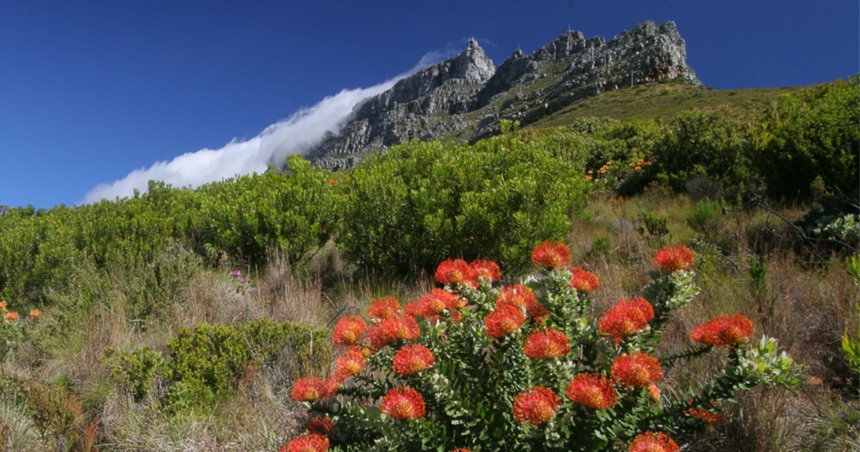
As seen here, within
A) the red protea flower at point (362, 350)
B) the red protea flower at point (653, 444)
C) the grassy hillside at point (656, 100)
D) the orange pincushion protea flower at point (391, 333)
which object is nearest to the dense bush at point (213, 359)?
the red protea flower at point (362, 350)

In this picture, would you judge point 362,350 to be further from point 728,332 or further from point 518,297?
point 728,332

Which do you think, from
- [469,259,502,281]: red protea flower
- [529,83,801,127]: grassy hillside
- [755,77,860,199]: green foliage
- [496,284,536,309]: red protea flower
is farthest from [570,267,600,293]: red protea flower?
[529,83,801,127]: grassy hillside

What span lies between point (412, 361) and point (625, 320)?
2.16 feet

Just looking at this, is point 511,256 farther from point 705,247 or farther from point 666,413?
point 666,413

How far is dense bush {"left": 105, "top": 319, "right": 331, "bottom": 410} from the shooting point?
112 inches

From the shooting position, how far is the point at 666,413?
1.39 m

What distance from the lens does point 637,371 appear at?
1245 millimetres

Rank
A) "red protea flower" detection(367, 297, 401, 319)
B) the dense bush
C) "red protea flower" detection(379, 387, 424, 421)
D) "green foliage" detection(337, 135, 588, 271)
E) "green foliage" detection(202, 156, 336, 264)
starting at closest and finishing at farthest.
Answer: "red protea flower" detection(379, 387, 424, 421) < "red protea flower" detection(367, 297, 401, 319) < the dense bush < "green foliage" detection(337, 135, 588, 271) < "green foliage" detection(202, 156, 336, 264)

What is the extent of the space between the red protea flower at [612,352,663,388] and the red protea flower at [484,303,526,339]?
0.99 ft

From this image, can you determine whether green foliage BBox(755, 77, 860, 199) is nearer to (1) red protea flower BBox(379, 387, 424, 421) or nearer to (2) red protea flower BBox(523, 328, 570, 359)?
(2) red protea flower BBox(523, 328, 570, 359)

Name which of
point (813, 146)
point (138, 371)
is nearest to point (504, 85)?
point (813, 146)

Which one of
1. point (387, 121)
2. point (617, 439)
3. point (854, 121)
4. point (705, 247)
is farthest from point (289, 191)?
point (387, 121)

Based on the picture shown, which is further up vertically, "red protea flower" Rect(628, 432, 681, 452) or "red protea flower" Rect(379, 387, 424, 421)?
"red protea flower" Rect(379, 387, 424, 421)

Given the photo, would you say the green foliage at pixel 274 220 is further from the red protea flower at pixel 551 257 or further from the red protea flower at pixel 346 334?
the red protea flower at pixel 551 257
